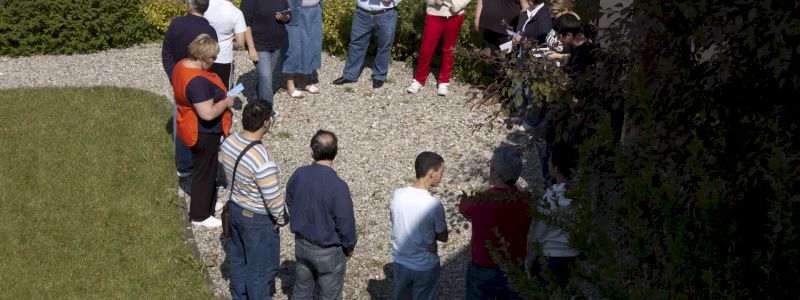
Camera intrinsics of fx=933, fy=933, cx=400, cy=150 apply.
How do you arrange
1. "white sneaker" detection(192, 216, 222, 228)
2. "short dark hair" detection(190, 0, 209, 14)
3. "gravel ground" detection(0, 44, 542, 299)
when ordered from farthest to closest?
"short dark hair" detection(190, 0, 209, 14) < "white sneaker" detection(192, 216, 222, 228) < "gravel ground" detection(0, 44, 542, 299)

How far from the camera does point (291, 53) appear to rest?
10.5 m

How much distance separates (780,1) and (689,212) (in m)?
0.87

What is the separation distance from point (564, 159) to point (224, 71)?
4.47 metres

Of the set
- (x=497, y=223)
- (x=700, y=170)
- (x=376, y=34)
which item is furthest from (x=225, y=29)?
(x=700, y=170)

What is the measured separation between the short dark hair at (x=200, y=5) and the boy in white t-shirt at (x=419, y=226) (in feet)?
11.1

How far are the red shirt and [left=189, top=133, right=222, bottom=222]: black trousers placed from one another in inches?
110

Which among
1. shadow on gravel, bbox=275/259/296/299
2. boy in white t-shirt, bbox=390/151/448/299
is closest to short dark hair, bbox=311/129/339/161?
boy in white t-shirt, bbox=390/151/448/299

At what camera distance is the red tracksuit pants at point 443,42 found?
10727 mm

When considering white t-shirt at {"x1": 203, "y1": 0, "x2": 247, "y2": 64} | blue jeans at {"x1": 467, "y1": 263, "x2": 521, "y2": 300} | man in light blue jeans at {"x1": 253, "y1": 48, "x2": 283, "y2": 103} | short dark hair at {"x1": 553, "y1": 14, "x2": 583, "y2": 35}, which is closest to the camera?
blue jeans at {"x1": 467, "y1": 263, "x2": 521, "y2": 300}

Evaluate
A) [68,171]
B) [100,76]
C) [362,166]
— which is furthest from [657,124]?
[100,76]

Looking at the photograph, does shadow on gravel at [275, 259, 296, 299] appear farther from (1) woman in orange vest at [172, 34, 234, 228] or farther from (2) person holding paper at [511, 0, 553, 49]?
(2) person holding paper at [511, 0, 553, 49]

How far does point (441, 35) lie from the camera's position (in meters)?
11.1

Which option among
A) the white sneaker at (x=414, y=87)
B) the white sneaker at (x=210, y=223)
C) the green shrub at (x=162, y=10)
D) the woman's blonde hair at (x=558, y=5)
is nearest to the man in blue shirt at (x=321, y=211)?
the woman's blonde hair at (x=558, y=5)

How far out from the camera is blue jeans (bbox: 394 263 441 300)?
596cm
